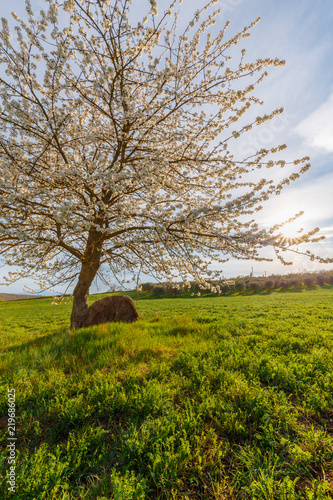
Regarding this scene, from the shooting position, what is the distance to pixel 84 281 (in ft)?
26.7

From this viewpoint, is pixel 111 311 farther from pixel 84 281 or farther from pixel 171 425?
pixel 171 425

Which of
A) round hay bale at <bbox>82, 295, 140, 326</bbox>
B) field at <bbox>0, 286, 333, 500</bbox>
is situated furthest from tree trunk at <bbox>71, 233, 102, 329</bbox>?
field at <bbox>0, 286, 333, 500</bbox>

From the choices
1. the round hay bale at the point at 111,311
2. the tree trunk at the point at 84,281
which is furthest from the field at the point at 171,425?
the round hay bale at the point at 111,311

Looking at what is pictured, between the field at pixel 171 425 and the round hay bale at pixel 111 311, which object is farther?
the round hay bale at pixel 111 311

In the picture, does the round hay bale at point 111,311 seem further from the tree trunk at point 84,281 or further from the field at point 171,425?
the field at point 171,425

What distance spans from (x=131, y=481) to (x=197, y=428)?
1.01 metres

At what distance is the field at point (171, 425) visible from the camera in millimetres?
2154

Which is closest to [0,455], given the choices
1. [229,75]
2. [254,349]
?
[254,349]

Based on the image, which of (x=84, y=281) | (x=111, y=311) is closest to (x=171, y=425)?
(x=84, y=281)

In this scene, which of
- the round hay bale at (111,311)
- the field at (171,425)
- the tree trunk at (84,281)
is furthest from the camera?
the round hay bale at (111,311)

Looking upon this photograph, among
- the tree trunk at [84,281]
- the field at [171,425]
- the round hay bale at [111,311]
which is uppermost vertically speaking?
the tree trunk at [84,281]

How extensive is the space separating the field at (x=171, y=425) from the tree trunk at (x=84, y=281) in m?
3.26

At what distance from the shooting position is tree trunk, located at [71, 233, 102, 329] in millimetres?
8055

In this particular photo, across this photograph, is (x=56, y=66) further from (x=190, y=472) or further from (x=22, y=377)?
(x=190, y=472)
